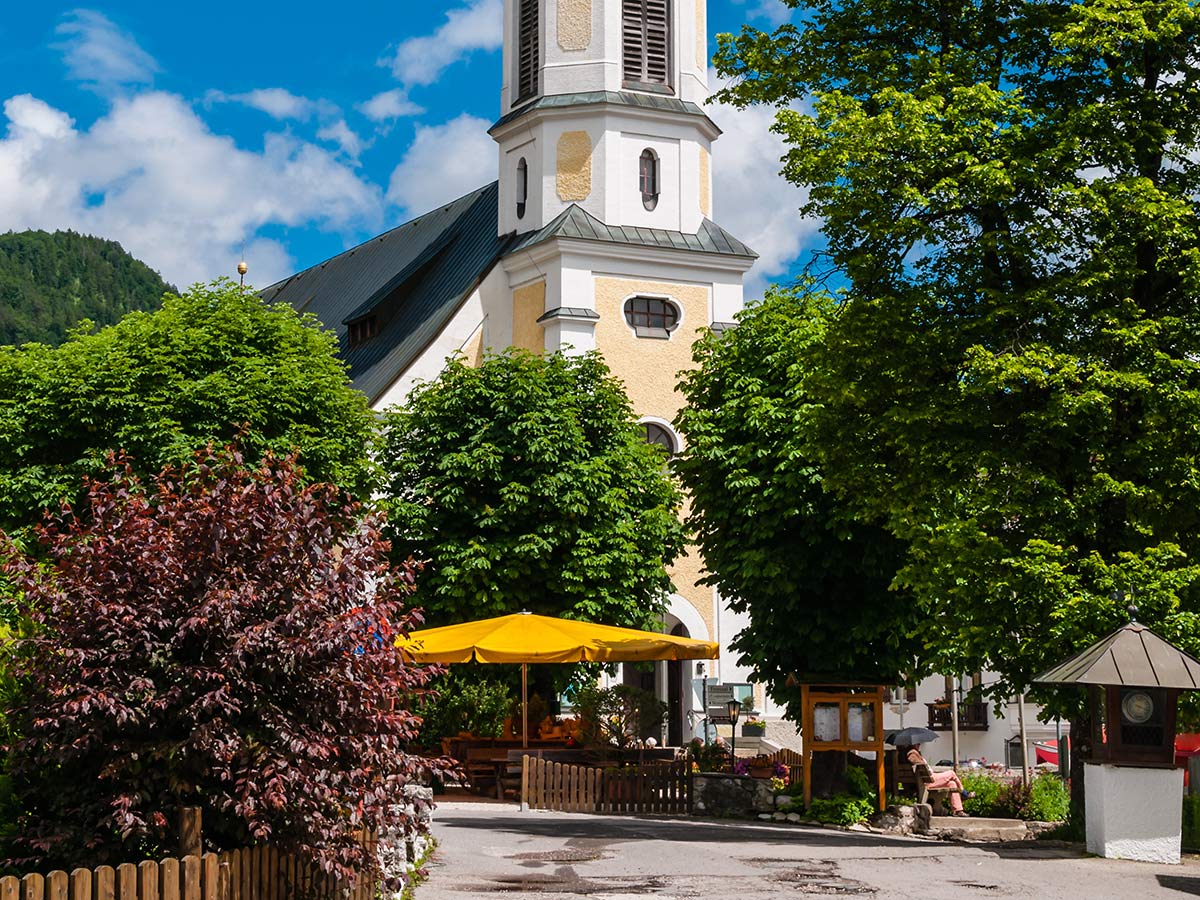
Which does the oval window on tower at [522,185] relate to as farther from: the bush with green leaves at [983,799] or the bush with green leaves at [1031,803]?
the bush with green leaves at [1031,803]

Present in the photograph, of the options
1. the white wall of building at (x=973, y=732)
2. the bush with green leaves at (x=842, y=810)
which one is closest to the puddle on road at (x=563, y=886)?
the bush with green leaves at (x=842, y=810)

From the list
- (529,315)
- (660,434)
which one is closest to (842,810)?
(660,434)

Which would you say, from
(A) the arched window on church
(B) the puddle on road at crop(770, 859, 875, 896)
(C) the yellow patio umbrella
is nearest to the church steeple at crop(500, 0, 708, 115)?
(A) the arched window on church

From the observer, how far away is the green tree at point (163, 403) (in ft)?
103

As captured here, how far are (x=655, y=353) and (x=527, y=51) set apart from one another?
9.17m

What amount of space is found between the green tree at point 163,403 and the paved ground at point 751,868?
620 inches

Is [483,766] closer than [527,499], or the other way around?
[483,766]

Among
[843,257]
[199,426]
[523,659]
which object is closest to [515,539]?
[199,426]

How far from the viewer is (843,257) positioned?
59.0ft

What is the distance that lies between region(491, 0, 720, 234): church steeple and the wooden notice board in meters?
23.3

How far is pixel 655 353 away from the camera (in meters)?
41.4

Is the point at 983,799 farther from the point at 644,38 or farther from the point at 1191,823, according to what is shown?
the point at 644,38

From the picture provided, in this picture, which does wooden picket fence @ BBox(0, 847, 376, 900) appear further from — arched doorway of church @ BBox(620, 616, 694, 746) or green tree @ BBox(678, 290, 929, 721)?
arched doorway of church @ BBox(620, 616, 694, 746)

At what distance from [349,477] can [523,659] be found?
11.5 m
